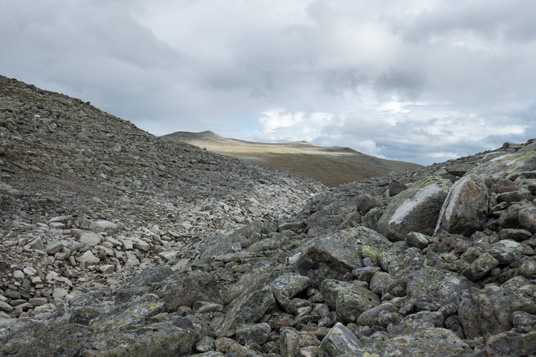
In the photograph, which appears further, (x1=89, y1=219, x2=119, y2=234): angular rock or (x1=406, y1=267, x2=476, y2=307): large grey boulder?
(x1=89, y1=219, x2=119, y2=234): angular rock

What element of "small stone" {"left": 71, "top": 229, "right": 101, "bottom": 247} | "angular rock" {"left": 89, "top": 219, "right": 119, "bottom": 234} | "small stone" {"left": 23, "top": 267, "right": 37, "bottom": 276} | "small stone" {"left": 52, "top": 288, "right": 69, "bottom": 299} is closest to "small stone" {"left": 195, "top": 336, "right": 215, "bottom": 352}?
"small stone" {"left": 52, "top": 288, "right": 69, "bottom": 299}

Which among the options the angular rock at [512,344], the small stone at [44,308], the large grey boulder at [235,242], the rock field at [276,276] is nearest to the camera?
the angular rock at [512,344]

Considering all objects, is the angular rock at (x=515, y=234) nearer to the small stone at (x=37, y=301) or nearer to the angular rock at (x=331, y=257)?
the angular rock at (x=331, y=257)

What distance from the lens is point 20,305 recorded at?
9.31m

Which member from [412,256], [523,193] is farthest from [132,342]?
[523,193]

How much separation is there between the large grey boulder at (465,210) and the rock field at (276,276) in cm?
3

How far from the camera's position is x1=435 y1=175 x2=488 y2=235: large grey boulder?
7480mm

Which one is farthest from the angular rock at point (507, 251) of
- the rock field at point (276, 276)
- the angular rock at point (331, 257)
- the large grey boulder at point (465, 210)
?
the angular rock at point (331, 257)

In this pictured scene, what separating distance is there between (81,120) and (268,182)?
1898 cm

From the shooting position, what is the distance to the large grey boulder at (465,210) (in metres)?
7.48

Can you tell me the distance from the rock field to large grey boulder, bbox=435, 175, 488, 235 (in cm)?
3

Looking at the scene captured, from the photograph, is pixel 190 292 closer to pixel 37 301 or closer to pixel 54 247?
pixel 37 301

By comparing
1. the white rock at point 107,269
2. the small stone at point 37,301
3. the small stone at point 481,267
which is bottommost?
the small stone at point 37,301

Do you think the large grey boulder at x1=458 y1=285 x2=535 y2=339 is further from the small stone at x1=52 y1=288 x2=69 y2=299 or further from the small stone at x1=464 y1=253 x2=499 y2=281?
the small stone at x1=52 y1=288 x2=69 y2=299
